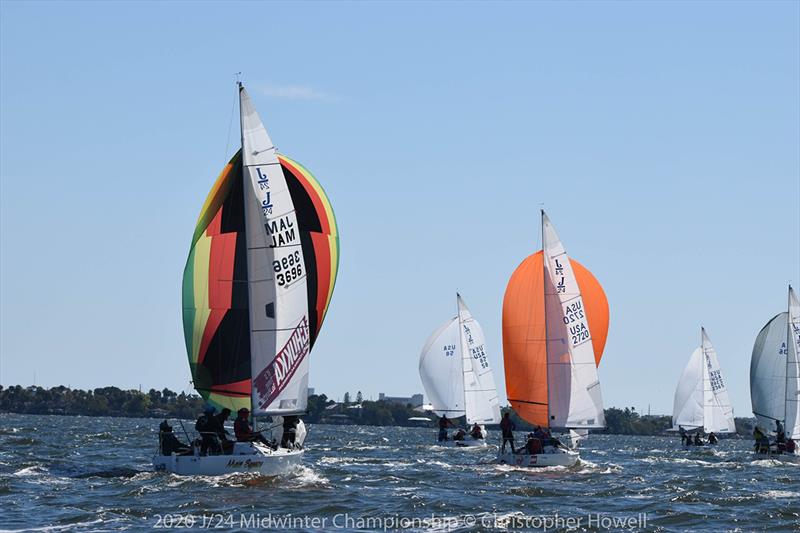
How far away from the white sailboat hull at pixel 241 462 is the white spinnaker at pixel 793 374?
27734 millimetres

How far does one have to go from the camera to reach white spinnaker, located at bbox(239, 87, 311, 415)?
32062 millimetres

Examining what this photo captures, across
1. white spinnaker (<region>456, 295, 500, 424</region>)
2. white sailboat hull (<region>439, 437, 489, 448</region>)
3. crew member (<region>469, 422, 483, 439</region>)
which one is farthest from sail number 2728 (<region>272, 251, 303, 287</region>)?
white spinnaker (<region>456, 295, 500, 424</region>)

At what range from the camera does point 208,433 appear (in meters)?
30.6

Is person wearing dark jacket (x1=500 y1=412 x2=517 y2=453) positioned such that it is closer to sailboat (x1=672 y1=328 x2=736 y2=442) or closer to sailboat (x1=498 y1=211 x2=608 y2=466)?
sailboat (x1=498 y1=211 x2=608 y2=466)

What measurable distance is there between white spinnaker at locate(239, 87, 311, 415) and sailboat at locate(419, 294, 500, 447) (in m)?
34.2

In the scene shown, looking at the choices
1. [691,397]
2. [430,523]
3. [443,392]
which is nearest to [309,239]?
[430,523]

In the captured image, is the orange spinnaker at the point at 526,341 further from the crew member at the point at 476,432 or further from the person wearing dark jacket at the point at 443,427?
the person wearing dark jacket at the point at 443,427

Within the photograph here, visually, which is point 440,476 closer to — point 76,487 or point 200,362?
point 200,362

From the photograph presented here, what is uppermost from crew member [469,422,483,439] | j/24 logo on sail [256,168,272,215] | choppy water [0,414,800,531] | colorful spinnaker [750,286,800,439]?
j/24 logo on sail [256,168,272,215]

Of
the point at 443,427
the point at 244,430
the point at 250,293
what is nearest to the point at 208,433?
the point at 244,430

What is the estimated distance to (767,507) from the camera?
2897 centimetres

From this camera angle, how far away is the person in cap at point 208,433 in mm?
30516

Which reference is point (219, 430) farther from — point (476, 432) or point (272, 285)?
point (476, 432)

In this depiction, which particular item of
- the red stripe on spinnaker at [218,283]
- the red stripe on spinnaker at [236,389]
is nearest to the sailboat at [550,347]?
the red stripe on spinnaker at [236,389]
